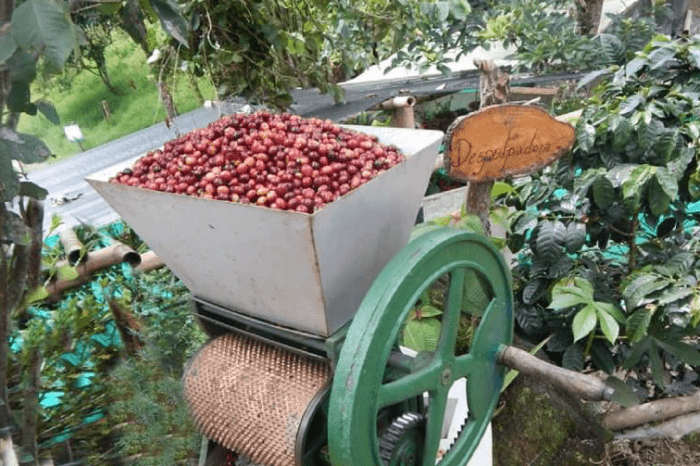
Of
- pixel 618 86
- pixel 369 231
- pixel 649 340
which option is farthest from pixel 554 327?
pixel 369 231

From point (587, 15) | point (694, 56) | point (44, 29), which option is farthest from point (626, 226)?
point (587, 15)

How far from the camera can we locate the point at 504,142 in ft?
5.42

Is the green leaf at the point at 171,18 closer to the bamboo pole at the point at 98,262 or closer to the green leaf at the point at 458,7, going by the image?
the bamboo pole at the point at 98,262

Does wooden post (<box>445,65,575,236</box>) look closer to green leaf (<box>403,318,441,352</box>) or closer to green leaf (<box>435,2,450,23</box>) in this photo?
green leaf (<box>403,318,441,352</box>)

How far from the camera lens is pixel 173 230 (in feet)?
4.18

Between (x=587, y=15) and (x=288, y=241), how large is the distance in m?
4.47

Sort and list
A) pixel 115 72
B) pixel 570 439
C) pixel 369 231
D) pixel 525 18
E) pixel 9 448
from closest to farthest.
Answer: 1. pixel 9 448
2. pixel 369 231
3. pixel 570 439
4. pixel 525 18
5. pixel 115 72

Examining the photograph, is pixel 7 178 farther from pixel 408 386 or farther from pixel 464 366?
pixel 464 366

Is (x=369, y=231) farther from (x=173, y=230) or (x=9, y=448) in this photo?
(x=9, y=448)

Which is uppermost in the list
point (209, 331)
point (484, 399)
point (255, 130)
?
point (255, 130)

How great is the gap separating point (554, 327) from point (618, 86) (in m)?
0.91

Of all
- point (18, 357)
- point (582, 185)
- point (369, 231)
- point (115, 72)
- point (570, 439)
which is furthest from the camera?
point (115, 72)

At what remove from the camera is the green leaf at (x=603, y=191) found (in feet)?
6.46

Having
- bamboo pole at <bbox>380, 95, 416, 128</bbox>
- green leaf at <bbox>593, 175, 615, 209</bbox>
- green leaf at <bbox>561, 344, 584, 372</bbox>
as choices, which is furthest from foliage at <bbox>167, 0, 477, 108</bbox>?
green leaf at <bbox>561, 344, 584, 372</bbox>
